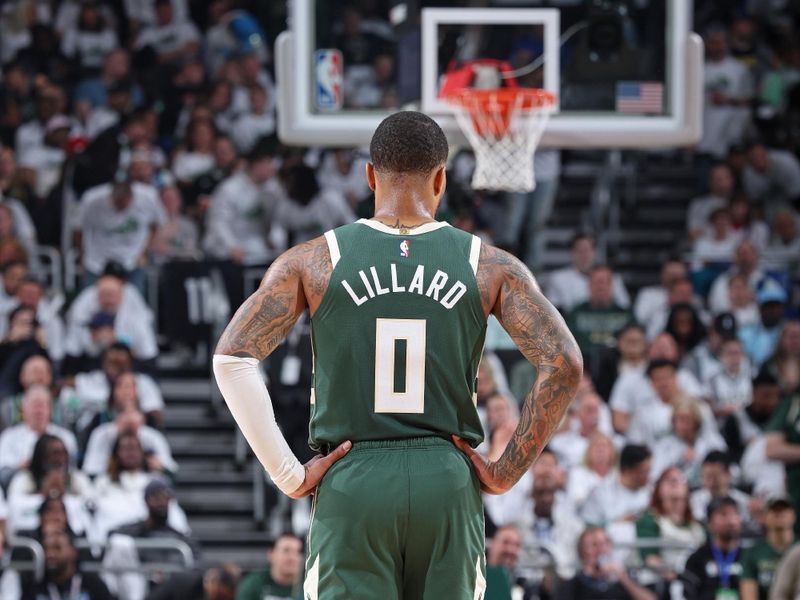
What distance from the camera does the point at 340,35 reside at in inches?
420

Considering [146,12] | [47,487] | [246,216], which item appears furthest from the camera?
[146,12]

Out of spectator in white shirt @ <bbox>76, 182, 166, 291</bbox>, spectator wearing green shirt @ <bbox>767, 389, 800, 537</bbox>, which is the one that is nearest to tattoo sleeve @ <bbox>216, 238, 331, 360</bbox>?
spectator wearing green shirt @ <bbox>767, 389, 800, 537</bbox>

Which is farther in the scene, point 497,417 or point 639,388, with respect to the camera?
point 639,388

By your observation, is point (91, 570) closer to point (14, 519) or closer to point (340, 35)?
point (14, 519)

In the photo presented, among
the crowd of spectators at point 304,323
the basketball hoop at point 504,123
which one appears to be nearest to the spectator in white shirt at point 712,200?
the crowd of spectators at point 304,323

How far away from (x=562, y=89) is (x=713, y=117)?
22.2ft

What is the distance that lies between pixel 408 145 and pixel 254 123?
11.0 m

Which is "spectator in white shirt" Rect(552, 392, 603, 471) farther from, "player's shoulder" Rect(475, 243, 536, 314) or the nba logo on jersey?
"player's shoulder" Rect(475, 243, 536, 314)

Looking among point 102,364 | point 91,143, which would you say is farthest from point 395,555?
point 91,143

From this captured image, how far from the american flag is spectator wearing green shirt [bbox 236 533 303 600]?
11.4ft

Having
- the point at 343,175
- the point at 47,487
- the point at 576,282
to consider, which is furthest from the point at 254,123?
the point at 47,487

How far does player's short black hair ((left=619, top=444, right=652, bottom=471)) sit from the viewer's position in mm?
11281

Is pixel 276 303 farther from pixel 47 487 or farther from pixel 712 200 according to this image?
pixel 712 200

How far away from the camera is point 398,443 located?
4.60 meters
